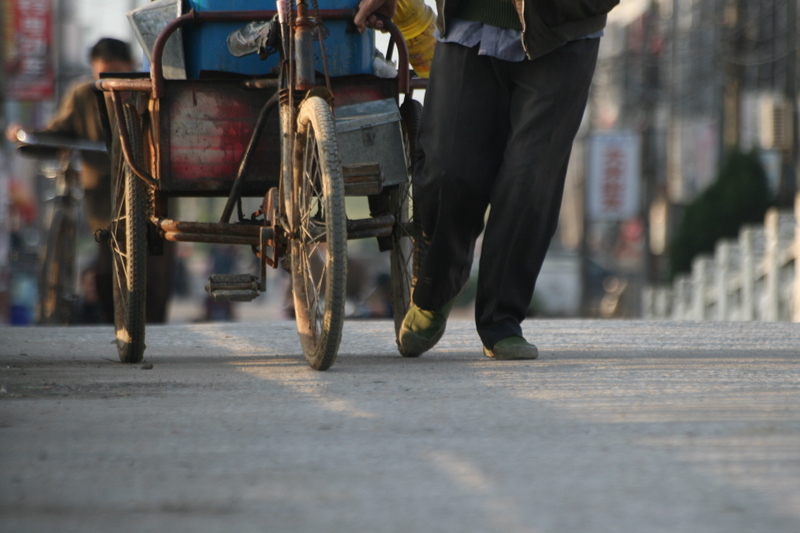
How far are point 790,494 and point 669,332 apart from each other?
11.3 ft

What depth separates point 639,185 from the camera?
25141mm

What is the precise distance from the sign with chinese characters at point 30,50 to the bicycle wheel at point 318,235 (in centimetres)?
1817

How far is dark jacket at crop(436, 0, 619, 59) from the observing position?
4.09 metres

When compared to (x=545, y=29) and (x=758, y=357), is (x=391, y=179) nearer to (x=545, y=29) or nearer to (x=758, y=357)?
(x=545, y=29)

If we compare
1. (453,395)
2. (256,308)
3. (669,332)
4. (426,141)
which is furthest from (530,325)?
(256,308)

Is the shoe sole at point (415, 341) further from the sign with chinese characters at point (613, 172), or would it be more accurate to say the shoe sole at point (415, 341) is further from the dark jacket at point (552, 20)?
the sign with chinese characters at point (613, 172)

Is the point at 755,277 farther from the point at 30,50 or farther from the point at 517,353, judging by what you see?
the point at 30,50

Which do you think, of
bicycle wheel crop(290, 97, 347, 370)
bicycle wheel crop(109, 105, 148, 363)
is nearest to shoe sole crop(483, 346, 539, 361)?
bicycle wheel crop(290, 97, 347, 370)

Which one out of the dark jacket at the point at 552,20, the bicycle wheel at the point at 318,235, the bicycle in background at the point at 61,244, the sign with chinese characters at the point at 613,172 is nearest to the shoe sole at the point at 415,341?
the bicycle wheel at the point at 318,235

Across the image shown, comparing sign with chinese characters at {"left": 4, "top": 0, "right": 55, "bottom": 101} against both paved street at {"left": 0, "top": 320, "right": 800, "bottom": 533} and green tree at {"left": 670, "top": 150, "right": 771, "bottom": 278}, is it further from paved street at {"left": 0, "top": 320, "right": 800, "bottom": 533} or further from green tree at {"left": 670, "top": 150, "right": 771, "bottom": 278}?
paved street at {"left": 0, "top": 320, "right": 800, "bottom": 533}

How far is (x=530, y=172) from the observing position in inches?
166

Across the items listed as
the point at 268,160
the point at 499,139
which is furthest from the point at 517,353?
the point at 268,160

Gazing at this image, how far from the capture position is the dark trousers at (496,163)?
13.8 ft

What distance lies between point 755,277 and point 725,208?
595cm
